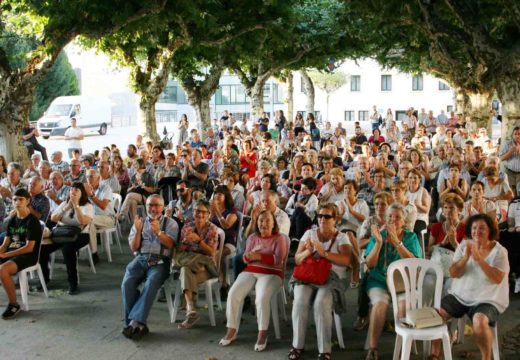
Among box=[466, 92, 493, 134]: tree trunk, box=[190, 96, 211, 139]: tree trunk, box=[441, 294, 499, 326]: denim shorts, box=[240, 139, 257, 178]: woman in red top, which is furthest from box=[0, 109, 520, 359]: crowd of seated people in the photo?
box=[190, 96, 211, 139]: tree trunk

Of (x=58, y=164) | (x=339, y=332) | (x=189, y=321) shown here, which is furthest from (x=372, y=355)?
(x=58, y=164)

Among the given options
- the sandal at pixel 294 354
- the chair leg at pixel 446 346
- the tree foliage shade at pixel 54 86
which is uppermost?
the tree foliage shade at pixel 54 86

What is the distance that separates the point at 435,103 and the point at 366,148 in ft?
143

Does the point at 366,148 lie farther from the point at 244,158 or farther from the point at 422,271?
the point at 422,271

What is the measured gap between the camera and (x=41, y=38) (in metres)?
13.3

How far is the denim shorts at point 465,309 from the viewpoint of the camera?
16.4 ft

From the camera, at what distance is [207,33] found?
18109mm

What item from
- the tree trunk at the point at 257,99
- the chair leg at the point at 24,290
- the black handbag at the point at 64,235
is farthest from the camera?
the tree trunk at the point at 257,99

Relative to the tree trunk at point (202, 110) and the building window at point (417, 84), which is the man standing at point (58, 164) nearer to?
the tree trunk at point (202, 110)

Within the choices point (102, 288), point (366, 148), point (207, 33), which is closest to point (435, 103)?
point (207, 33)

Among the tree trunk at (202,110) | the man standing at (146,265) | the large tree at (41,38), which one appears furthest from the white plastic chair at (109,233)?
the tree trunk at (202,110)

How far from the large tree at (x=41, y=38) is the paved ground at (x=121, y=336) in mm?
6988

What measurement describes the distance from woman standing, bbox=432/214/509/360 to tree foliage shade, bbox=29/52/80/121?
39.3 meters

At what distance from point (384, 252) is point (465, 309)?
0.88 metres
